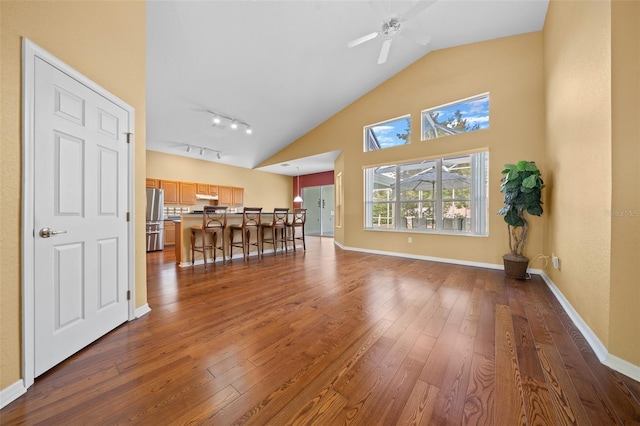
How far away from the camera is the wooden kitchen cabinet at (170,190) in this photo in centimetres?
637

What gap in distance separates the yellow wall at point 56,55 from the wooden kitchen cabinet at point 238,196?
5.98 metres

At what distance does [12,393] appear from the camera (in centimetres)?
116

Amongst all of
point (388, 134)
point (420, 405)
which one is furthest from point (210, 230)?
point (388, 134)

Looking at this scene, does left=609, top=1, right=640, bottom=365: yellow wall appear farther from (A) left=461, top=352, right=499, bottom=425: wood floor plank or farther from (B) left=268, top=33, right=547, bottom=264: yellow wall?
(B) left=268, top=33, right=547, bottom=264: yellow wall

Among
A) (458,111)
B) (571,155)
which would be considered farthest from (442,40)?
(571,155)

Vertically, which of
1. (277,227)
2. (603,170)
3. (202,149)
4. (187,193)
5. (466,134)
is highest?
(202,149)

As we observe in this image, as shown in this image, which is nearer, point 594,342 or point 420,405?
point 420,405

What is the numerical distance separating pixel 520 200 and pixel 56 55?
4770 millimetres

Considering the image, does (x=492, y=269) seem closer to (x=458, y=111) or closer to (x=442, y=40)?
(x=458, y=111)

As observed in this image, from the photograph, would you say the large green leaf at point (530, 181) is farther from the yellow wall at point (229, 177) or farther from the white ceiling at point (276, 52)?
the yellow wall at point (229, 177)

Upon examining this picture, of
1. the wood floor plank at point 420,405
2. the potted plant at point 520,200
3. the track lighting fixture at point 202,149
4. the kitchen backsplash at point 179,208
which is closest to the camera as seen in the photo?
the wood floor plank at point 420,405

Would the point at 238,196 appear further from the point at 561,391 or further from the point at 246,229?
the point at 561,391

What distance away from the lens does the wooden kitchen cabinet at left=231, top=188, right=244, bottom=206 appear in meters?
8.00

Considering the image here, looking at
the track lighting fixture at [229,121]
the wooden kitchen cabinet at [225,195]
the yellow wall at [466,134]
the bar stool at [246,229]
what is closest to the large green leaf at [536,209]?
the yellow wall at [466,134]
